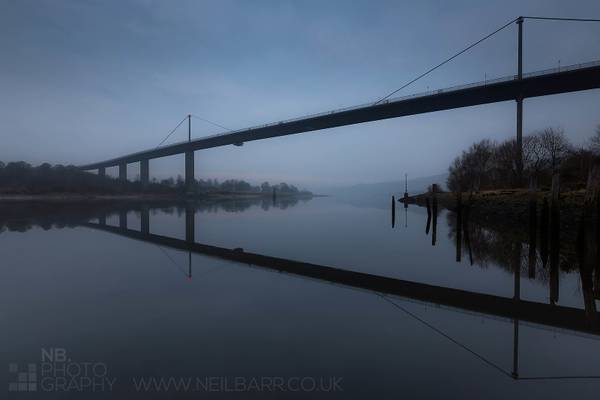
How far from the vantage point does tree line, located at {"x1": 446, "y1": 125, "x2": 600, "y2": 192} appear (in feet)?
94.7

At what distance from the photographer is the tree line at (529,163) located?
28.9m

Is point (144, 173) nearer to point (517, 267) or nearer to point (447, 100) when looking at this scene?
point (447, 100)

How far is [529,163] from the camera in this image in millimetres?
37594

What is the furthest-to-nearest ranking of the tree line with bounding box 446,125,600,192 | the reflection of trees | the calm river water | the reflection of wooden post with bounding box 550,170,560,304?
1. the tree line with bounding box 446,125,600,192
2. the reflection of trees
3. the reflection of wooden post with bounding box 550,170,560,304
4. the calm river water

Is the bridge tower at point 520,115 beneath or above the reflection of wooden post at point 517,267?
above

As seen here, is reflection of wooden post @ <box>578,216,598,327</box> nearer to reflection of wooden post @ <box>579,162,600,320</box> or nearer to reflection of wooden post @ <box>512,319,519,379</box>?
reflection of wooden post @ <box>579,162,600,320</box>

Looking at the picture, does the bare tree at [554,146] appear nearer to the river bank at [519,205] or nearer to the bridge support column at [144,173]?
the river bank at [519,205]

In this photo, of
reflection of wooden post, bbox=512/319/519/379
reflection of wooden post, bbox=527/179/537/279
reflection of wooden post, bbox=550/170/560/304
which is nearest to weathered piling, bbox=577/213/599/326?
reflection of wooden post, bbox=550/170/560/304

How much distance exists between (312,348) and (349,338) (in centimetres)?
63

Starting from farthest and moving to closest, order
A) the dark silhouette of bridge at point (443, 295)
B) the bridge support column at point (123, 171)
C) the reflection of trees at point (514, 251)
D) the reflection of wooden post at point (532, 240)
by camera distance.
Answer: the bridge support column at point (123, 171) < the reflection of trees at point (514, 251) < the reflection of wooden post at point (532, 240) < the dark silhouette of bridge at point (443, 295)

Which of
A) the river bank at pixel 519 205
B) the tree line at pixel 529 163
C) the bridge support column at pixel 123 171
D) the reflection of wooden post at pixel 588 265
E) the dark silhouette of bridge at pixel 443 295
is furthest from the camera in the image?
the bridge support column at pixel 123 171

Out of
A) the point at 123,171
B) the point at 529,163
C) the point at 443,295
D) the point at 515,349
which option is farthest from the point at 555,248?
the point at 123,171

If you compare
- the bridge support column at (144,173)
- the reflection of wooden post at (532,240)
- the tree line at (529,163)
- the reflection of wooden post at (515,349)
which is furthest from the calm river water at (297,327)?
the bridge support column at (144,173)

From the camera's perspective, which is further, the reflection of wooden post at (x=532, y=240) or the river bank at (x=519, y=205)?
the river bank at (x=519, y=205)
